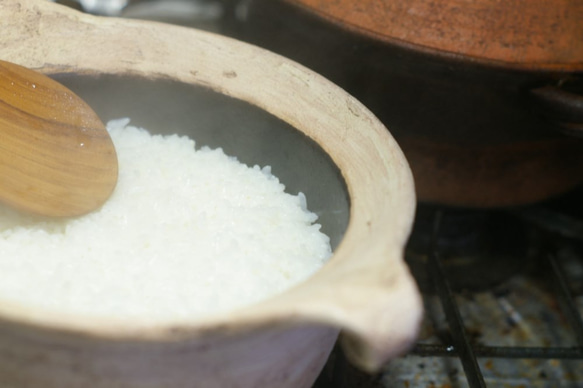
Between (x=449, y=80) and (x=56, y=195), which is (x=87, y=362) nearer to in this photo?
(x=56, y=195)

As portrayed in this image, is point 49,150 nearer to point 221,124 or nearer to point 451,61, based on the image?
point 221,124

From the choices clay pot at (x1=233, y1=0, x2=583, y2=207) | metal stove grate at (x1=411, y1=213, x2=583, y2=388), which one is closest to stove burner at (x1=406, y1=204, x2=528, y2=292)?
metal stove grate at (x1=411, y1=213, x2=583, y2=388)

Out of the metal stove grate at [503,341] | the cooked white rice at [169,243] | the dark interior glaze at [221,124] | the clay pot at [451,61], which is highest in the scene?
the clay pot at [451,61]

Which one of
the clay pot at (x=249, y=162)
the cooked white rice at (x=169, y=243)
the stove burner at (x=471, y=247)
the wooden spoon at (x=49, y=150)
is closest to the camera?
the clay pot at (x=249, y=162)

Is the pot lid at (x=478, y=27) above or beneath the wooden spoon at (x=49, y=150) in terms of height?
above

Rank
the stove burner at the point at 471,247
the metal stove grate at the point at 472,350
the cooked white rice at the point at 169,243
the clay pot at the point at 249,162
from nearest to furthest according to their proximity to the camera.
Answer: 1. the clay pot at the point at 249,162
2. the cooked white rice at the point at 169,243
3. the metal stove grate at the point at 472,350
4. the stove burner at the point at 471,247

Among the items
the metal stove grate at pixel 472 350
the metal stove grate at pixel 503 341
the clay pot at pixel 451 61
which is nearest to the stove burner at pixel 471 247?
the metal stove grate at pixel 503 341

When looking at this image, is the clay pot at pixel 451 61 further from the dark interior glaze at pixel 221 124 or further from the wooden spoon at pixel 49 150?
the wooden spoon at pixel 49 150

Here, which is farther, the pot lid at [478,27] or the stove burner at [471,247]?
the stove burner at [471,247]
